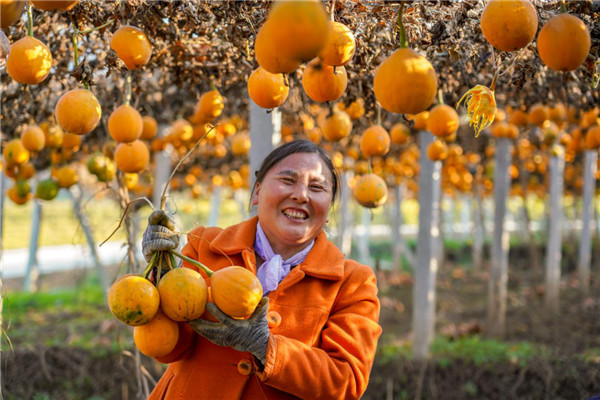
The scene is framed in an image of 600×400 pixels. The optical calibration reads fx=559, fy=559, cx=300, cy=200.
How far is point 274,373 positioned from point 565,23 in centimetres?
125

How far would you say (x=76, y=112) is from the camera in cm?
194

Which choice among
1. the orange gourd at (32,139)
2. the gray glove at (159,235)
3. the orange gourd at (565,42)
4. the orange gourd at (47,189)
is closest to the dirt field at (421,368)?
the orange gourd at (47,189)

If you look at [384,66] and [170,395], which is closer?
[384,66]

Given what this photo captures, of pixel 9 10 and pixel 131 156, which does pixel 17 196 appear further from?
pixel 9 10

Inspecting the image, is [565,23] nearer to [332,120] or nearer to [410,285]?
[332,120]

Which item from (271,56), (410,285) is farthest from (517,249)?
(271,56)

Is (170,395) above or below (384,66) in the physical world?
below

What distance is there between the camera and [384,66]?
1.39 meters

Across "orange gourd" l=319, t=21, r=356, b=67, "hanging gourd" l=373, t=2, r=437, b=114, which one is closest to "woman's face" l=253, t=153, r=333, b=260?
"orange gourd" l=319, t=21, r=356, b=67

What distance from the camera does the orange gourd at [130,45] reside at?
1.89 meters

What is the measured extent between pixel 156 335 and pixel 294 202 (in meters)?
0.71

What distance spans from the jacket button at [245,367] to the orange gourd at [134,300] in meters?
0.44

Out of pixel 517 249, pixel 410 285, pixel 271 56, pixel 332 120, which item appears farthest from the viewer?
pixel 517 249

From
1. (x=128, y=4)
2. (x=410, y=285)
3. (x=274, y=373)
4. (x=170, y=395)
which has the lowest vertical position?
(x=410, y=285)
